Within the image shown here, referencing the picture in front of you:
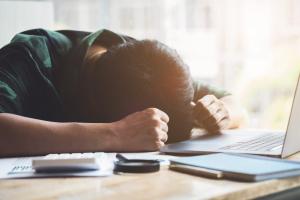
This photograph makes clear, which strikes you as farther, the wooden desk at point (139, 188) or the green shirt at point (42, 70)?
the green shirt at point (42, 70)

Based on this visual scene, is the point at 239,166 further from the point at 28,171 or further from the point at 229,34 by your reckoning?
the point at 229,34

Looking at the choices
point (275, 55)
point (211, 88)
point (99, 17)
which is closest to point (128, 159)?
point (211, 88)

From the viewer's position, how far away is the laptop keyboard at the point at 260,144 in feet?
3.86

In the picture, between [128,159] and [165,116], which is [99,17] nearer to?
[165,116]

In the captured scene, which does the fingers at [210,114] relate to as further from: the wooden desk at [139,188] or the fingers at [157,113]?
the wooden desk at [139,188]

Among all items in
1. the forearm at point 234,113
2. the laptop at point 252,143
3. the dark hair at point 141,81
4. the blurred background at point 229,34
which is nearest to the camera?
the laptop at point 252,143

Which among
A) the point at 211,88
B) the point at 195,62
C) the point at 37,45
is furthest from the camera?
the point at 195,62

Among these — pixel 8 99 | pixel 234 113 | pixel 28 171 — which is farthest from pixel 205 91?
pixel 28 171

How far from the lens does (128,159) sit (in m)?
1.03

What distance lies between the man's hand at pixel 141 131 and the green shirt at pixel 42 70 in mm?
235

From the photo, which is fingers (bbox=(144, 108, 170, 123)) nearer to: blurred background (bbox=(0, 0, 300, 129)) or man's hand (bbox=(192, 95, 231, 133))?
man's hand (bbox=(192, 95, 231, 133))

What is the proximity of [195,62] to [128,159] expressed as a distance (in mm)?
2810

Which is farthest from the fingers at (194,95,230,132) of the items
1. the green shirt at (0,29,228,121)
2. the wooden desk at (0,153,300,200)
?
the wooden desk at (0,153,300,200)

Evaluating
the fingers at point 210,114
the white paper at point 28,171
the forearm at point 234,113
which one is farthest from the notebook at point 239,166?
the forearm at point 234,113
